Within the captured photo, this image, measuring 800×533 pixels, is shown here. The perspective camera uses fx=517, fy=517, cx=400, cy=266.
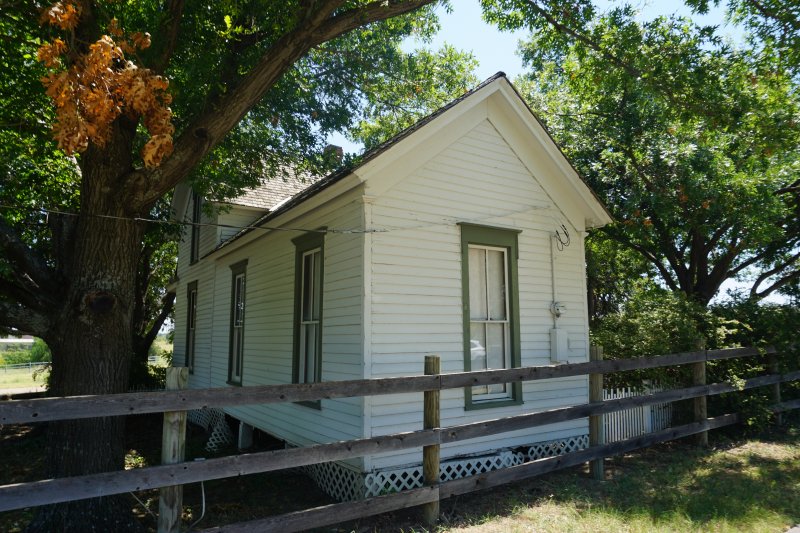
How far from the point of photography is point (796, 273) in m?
16.4

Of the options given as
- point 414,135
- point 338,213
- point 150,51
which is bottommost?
point 338,213

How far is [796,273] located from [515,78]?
1259 centimetres

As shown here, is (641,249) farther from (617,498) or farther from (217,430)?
(217,430)

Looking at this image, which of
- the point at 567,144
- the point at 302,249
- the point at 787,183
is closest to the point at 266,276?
the point at 302,249

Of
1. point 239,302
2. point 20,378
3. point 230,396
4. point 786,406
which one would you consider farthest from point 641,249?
point 20,378

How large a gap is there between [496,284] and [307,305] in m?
3.21

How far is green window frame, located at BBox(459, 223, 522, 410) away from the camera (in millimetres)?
7961

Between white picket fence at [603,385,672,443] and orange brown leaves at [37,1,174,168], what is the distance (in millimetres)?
8523

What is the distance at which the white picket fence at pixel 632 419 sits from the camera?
9.55 meters

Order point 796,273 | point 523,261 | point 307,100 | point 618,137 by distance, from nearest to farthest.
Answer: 1. point 523,261
2. point 307,100
3. point 618,137
4. point 796,273

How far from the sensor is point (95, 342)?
5.63 meters

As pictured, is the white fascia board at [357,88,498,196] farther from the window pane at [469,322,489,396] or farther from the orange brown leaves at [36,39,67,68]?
the orange brown leaves at [36,39,67,68]

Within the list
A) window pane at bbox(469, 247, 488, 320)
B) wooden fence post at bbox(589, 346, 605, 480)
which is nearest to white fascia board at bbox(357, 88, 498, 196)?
window pane at bbox(469, 247, 488, 320)

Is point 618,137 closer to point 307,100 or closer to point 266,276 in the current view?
point 307,100
